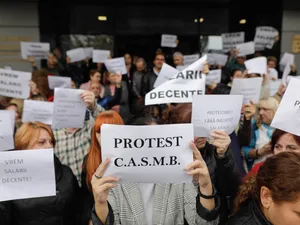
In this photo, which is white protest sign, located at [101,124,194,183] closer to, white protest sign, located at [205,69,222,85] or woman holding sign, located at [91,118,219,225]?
woman holding sign, located at [91,118,219,225]

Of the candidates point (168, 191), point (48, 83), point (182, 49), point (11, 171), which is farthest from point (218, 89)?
point (182, 49)

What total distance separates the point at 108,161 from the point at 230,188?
97cm

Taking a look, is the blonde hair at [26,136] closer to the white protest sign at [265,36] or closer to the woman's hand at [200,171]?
the woman's hand at [200,171]

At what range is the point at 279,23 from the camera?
10.6 metres

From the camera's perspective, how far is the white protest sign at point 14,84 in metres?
4.75

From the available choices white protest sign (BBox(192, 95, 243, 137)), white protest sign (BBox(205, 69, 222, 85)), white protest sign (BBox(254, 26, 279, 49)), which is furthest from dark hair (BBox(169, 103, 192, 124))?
white protest sign (BBox(254, 26, 279, 49))

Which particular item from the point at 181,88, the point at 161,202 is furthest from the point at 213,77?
the point at 161,202

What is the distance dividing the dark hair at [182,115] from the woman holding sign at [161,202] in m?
0.91

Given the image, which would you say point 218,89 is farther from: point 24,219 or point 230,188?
point 24,219

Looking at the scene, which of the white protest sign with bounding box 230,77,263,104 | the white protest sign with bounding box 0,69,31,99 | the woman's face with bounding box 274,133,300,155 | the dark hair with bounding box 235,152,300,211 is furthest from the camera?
the white protest sign with bounding box 0,69,31,99

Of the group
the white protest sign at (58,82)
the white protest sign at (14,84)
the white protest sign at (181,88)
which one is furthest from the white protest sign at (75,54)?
the white protest sign at (181,88)

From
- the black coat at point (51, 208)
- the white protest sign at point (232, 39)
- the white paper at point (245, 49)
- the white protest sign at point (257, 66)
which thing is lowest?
the black coat at point (51, 208)

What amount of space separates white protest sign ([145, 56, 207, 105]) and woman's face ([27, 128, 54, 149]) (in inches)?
35.6

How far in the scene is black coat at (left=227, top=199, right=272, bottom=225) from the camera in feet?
5.95
